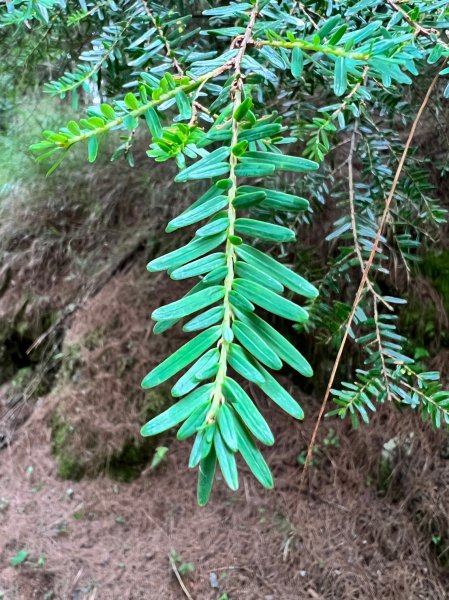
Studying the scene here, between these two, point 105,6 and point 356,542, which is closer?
point 105,6

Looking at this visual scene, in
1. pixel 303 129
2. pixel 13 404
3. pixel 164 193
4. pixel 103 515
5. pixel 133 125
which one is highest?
pixel 133 125

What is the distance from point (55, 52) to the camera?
1422 mm

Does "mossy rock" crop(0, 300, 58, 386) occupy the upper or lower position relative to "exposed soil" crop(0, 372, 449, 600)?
upper

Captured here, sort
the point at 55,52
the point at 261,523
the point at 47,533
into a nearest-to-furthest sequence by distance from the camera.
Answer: the point at 55,52 < the point at 261,523 < the point at 47,533

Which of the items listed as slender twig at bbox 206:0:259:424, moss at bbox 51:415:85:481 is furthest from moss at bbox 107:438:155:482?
slender twig at bbox 206:0:259:424

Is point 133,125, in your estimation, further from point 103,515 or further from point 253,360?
point 103,515

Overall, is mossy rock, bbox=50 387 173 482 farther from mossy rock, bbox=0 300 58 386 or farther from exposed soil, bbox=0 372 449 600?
mossy rock, bbox=0 300 58 386

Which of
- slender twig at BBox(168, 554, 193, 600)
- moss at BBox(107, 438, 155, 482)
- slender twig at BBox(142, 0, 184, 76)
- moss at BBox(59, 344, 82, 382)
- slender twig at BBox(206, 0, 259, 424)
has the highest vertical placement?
slender twig at BBox(142, 0, 184, 76)

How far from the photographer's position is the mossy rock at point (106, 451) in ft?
6.36

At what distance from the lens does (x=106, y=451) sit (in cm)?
195

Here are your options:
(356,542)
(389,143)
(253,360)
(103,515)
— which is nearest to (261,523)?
(356,542)

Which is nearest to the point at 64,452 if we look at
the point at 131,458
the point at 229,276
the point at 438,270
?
the point at 131,458

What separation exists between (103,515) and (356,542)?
100 cm

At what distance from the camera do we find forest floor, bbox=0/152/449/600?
1.51m
